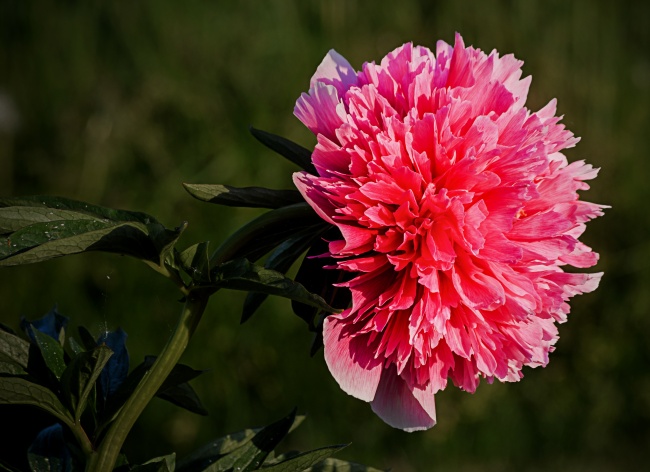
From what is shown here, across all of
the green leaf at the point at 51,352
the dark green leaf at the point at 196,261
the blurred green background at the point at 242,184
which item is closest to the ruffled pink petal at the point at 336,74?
the dark green leaf at the point at 196,261

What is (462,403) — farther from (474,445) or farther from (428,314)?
(428,314)

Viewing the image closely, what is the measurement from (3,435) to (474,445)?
2186mm

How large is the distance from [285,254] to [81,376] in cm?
18

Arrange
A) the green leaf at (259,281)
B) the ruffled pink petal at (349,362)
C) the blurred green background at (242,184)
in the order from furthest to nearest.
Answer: the blurred green background at (242,184)
the ruffled pink petal at (349,362)
the green leaf at (259,281)

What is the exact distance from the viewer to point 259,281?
620 millimetres

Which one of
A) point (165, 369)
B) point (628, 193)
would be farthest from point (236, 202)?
point (628, 193)

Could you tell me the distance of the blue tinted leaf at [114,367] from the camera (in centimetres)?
76

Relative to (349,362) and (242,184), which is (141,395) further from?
(242,184)

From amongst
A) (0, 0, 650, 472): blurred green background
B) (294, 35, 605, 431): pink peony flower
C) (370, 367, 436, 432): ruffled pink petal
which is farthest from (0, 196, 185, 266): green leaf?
(0, 0, 650, 472): blurred green background

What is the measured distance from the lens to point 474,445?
2807 millimetres

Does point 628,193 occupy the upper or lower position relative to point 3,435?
upper

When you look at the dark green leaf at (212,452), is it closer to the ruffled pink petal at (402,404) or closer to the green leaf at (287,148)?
the ruffled pink petal at (402,404)

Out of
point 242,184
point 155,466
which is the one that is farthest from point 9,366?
point 242,184

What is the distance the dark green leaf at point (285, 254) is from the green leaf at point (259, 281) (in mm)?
→ 80
